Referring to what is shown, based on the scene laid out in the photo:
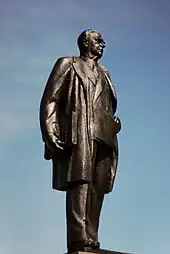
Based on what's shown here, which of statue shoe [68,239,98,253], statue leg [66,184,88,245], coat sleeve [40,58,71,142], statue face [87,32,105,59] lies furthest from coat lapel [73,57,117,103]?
statue shoe [68,239,98,253]

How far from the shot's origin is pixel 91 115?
928cm

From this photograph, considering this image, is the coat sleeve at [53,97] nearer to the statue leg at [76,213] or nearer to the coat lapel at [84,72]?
the coat lapel at [84,72]

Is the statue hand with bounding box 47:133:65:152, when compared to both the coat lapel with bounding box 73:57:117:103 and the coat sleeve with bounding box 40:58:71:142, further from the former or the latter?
the coat lapel with bounding box 73:57:117:103

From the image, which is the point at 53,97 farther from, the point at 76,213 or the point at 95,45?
the point at 76,213

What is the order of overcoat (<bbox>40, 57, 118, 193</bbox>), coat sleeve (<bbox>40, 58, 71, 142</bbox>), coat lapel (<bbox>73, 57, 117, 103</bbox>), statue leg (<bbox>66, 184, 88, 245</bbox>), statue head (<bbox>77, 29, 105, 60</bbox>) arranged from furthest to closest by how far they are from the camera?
statue head (<bbox>77, 29, 105, 60</bbox>)
coat lapel (<bbox>73, 57, 117, 103</bbox>)
coat sleeve (<bbox>40, 58, 71, 142</bbox>)
overcoat (<bbox>40, 57, 118, 193</bbox>)
statue leg (<bbox>66, 184, 88, 245</bbox>)

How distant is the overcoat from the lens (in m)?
9.01

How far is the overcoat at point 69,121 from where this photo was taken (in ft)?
29.6

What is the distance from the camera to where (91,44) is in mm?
9805

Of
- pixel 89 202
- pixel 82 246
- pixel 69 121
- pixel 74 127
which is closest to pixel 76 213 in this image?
pixel 89 202

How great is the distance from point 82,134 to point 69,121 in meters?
0.27

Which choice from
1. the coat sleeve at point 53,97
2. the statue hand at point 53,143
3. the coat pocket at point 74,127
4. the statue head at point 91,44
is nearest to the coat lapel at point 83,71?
the coat sleeve at point 53,97

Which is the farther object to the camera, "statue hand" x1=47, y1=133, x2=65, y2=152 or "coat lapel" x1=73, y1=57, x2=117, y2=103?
"coat lapel" x1=73, y1=57, x2=117, y2=103

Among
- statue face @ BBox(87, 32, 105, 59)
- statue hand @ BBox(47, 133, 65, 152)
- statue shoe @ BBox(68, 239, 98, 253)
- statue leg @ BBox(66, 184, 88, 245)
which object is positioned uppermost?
statue face @ BBox(87, 32, 105, 59)

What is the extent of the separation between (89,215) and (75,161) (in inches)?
28.8
